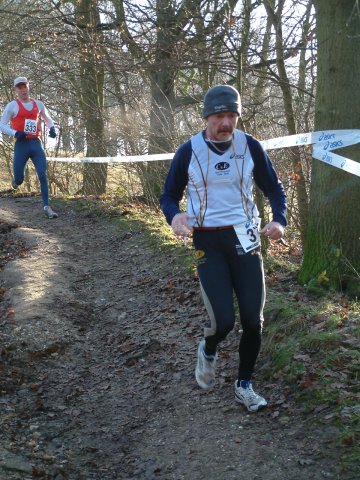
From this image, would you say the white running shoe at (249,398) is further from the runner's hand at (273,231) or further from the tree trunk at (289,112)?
the tree trunk at (289,112)

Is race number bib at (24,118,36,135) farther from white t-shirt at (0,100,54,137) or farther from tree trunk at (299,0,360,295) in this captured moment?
tree trunk at (299,0,360,295)

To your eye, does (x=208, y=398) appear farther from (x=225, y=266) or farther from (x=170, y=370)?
(x=225, y=266)

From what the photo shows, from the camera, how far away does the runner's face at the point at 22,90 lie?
33.7 feet

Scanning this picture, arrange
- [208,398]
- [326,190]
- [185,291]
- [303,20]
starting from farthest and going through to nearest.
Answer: [303,20]
[185,291]
[326,190]
[208,398]

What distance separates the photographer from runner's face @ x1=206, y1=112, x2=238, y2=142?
3.91m

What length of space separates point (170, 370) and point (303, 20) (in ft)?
21.8

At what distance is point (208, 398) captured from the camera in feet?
15.3

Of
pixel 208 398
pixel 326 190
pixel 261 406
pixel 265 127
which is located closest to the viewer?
pixel 261 406

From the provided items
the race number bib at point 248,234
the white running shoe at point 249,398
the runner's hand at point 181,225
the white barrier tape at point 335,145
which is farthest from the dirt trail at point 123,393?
the white barrier tape at point 335,145

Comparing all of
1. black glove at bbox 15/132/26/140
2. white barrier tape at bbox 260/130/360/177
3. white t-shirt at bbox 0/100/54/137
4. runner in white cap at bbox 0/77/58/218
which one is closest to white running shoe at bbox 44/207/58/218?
runner in white cap at bbox 0/77/58/218

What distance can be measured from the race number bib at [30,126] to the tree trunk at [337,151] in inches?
239

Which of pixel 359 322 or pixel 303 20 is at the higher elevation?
pixel 303 20

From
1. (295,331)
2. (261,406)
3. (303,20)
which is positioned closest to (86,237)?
(303,20)

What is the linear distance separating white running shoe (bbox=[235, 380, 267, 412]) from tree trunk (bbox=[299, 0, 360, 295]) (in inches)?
72.6
